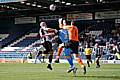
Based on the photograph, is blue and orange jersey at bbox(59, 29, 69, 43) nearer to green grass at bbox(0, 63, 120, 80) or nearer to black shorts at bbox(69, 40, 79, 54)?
black shorts at bbox(69, 40, 79, 54)

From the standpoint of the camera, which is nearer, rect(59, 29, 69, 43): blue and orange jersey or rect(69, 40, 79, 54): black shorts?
rect(69, 40, 79, 54): black shorts

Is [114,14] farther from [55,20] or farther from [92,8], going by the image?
[55,20]

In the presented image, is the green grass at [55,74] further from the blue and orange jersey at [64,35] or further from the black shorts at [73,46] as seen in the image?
the blue and orange jersey at [64,35]

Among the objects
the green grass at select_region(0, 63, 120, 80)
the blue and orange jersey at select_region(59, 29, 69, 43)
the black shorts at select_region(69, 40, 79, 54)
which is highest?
the blue and orange jersey at select_region(59, 29, 69, 43)

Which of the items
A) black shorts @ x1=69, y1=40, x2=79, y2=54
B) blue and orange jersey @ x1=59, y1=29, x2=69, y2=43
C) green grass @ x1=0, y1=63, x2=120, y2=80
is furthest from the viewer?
blue and orange jersey @ x1=59, y1=29, x2=69, y2=43

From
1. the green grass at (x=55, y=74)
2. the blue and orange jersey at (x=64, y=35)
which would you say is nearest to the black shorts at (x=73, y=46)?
the blue and orange jersey at (x=64, y=35)

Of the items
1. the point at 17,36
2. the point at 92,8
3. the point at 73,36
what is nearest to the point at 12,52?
the point at 17,36

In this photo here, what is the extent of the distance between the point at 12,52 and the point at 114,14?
40.2 feet

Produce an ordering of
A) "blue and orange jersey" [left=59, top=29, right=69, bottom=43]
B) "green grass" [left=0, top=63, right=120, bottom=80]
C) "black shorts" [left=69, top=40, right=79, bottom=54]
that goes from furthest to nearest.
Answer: "blue and orange jersey" [left=59, top=29, right=69, bottom=43], "black shorts" [left=69, top=40, right=79, bottom=54], "green grass" [left=0, top=63, right=120, bottom=80]

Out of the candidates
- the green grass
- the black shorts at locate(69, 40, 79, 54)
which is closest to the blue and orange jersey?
the black shorts at locate(69, 40, 79, 54)

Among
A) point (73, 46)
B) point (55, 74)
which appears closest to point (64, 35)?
point (73, 46)

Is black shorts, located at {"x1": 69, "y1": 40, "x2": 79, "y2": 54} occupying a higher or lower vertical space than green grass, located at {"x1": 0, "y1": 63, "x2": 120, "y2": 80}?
higher

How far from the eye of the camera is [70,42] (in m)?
14.2

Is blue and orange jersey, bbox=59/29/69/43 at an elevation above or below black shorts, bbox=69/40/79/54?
above
